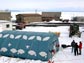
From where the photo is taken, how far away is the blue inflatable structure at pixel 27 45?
15.7 m

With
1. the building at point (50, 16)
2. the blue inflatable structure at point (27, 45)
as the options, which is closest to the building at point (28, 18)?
the building at point (50, 16)

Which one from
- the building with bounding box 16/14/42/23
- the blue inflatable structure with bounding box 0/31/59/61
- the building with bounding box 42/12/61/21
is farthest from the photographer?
the building with bounding box 42/12/61/21

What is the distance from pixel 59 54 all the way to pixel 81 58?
7.15 ft

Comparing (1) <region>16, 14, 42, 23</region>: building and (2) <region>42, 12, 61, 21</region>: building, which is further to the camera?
(2) <region>42, 12, 61, 21</region>: building

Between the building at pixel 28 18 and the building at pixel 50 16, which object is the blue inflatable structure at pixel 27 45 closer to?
the building at pixel 28 18

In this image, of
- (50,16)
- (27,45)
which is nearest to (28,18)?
(50,16)

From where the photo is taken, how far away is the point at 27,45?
1622 cm

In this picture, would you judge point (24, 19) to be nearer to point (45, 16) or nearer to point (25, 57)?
point (45, 16)

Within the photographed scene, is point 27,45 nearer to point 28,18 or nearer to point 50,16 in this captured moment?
point 28,18

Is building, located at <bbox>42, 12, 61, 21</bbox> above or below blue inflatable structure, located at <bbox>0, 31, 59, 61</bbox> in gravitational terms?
below

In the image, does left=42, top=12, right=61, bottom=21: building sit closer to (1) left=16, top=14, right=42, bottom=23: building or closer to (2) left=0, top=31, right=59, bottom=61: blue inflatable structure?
(1) left=16, top=14, right=42, bottom=23: building

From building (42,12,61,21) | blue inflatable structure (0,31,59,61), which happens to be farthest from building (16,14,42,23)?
blue inflatable structure (0,31,59,61)

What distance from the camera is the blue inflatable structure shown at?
51.5 feet

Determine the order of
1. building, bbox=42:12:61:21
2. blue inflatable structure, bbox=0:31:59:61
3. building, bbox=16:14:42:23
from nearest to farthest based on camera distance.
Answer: blue inflatable structure, bbox=0:31:59:61 → building, bbox=16:14:42:23 → building, bbox=42:12:61:21
